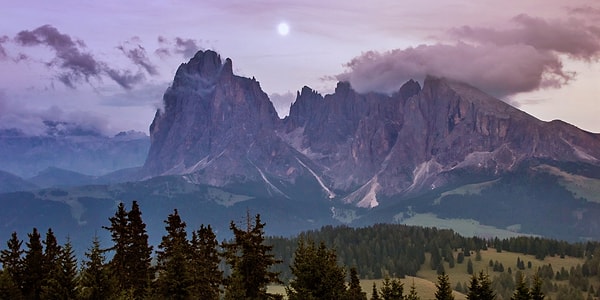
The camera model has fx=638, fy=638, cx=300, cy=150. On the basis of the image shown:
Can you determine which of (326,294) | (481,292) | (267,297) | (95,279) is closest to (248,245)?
(267,297)

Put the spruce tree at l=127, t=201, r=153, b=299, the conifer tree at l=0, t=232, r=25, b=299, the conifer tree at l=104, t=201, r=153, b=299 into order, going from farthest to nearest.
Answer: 1. the spruce tree at l=127, t=201, r=153, b=299
2. the conifer tree at l=104, t=201, r=153, b=299
3. the conifer tree at l=0, t=232, r=25, b=299

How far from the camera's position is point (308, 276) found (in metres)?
47.2

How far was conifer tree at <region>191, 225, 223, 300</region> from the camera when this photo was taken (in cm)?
6375

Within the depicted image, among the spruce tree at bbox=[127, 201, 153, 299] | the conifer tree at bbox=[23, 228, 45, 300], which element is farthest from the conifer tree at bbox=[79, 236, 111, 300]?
the spruce tree at bbox=[127, 201, 153, 299]

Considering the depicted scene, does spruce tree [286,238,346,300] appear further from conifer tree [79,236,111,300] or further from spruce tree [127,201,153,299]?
spruce tree [127,201,153,299]

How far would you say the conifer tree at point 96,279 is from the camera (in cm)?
4806

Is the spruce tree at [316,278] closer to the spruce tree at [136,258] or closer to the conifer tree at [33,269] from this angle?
the spruce tree at [136,258]

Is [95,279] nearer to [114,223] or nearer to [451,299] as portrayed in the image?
[114,223]

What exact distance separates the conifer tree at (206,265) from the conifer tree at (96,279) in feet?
47.4

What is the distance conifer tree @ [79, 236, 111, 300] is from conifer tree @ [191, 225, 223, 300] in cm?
1443

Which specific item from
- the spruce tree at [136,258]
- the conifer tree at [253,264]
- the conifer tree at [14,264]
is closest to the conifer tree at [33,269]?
the conifer tree at [14,264]

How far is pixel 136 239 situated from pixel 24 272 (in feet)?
36.2

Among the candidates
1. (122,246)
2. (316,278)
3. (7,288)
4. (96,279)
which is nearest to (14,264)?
(7,288)

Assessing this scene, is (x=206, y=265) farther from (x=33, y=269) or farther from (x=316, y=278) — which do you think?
(x=316, y=278)
